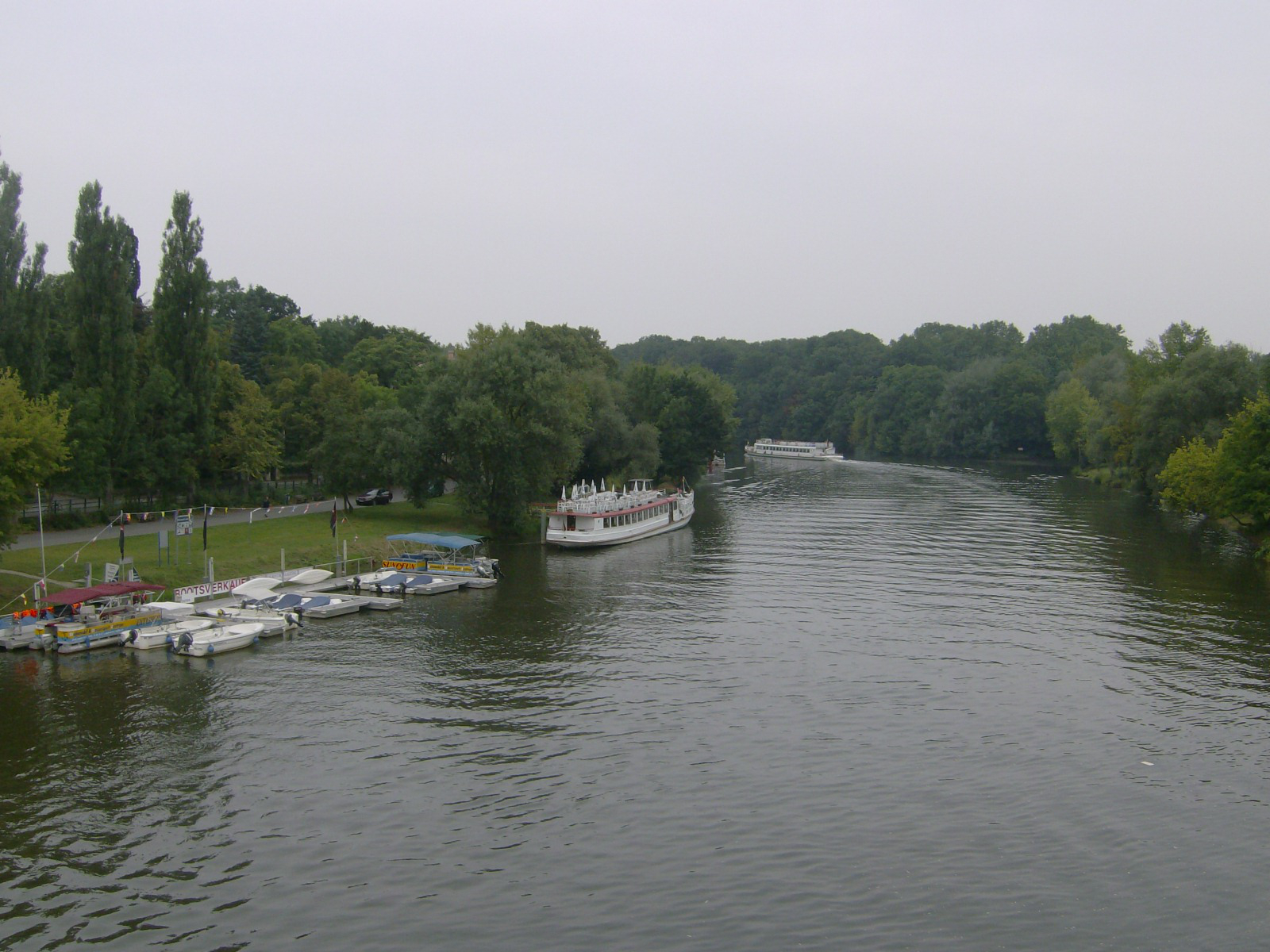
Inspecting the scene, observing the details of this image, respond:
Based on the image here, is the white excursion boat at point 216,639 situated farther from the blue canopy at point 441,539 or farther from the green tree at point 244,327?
the green tree at point 244,327

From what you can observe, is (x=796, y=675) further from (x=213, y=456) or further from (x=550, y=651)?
(x=213, y=456)

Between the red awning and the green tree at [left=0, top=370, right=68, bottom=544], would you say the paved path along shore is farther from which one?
the red awning

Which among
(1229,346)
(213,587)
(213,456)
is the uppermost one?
(1229,346)

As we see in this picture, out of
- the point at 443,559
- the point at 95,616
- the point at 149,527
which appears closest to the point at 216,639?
the point at 95,616

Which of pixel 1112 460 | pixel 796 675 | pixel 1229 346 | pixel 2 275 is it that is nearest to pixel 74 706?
pixel 796 675

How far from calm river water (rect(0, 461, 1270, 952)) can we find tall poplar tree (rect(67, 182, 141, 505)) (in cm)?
2619

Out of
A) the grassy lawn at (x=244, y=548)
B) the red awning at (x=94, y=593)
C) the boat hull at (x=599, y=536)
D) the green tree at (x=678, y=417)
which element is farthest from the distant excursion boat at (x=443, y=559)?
the green tree at (x=678, y=417)

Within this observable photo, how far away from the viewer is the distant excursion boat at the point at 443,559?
60.5m

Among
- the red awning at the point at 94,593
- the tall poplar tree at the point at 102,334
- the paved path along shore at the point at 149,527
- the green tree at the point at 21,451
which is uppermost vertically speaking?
the tall poplar tree at the point at 102,334

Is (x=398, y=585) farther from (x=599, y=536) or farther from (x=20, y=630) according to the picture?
(x=599, y=536)

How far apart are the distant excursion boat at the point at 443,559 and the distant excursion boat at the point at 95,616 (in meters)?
17.4

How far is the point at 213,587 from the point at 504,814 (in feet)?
102

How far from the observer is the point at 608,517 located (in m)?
82.0

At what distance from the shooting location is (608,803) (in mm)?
26984
